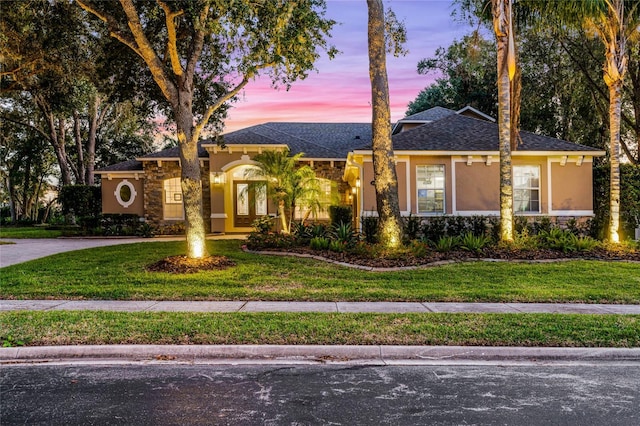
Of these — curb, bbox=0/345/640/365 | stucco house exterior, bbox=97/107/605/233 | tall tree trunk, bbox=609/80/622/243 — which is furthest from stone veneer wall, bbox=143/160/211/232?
curb, bbox=0/345/640/365

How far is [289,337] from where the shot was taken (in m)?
6.17

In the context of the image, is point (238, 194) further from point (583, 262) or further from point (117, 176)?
point (583, 262)

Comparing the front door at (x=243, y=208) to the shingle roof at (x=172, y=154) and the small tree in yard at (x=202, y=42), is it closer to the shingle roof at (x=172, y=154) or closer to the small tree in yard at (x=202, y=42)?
the shingle roof at (x=172, y=154)

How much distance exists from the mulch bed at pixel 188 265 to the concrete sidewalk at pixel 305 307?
269 cm

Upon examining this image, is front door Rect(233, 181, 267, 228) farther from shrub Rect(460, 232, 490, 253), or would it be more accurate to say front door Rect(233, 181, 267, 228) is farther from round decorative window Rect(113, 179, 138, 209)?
shrub Rect(460, 232, 490, 253)

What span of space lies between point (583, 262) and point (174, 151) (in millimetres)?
18108

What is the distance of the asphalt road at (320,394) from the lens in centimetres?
399

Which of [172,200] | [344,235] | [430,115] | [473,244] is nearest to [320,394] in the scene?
[473,244]

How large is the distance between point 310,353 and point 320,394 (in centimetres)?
125

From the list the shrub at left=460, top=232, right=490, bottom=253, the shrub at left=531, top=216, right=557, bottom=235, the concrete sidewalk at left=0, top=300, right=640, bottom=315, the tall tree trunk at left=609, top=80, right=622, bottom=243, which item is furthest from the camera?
the shrub at left=531, top=216, right=557, bottom=235

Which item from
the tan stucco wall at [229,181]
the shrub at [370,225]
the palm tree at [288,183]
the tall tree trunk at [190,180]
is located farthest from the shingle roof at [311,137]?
the tall tree trunk at [190,180]

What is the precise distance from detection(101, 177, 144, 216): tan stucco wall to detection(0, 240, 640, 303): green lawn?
36.7ft

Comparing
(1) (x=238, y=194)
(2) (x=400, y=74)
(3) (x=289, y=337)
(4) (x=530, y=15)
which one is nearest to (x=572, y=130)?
(2) (x=400, y=74)

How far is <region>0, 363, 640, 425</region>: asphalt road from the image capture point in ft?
13.1
